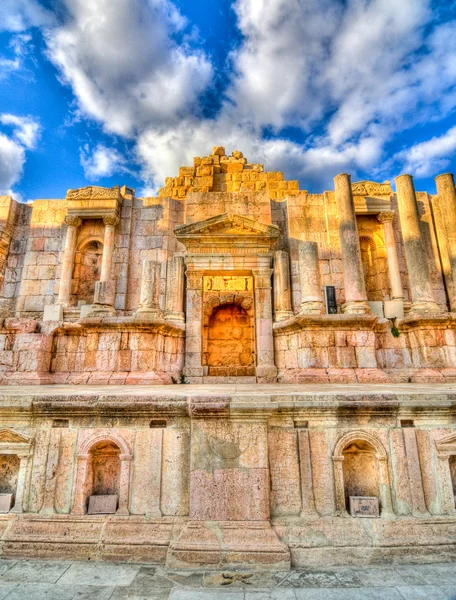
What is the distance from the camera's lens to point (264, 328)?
36.8 feet

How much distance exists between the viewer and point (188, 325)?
11.3 m

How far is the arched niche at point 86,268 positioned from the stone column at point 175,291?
13.6 feet

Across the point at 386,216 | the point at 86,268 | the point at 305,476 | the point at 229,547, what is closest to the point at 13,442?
the point at 229,547

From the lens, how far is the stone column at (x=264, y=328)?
411 inches

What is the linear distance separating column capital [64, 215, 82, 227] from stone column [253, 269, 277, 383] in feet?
25.5

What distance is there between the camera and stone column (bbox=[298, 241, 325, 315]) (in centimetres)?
1013

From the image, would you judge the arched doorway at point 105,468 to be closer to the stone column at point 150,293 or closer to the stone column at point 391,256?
the stone column at point 150,293

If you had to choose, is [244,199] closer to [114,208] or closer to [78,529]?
[114,208]

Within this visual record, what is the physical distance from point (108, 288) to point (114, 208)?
13.2 feet

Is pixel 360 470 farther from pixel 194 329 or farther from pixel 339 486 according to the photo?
pixel 194 329

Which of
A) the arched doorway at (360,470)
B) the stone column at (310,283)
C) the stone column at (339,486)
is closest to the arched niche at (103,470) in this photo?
the stone column at (339,486)

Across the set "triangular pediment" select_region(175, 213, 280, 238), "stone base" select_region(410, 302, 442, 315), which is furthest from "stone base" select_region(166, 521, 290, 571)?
"triangular pediment" select_region(175, 213, 280, 238)

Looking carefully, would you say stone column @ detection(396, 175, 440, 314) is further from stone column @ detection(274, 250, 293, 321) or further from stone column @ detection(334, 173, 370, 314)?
stone column @ detection(274, 250, 293, 321)

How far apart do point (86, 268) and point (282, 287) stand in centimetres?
847
